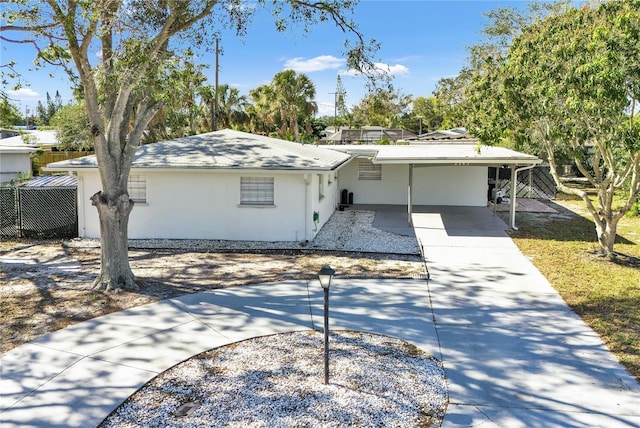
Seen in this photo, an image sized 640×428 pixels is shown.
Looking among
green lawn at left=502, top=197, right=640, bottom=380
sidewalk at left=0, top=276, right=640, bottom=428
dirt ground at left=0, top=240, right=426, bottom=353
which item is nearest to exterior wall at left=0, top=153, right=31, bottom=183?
dirt ground at left=0, top=240, right=426, bottom=353

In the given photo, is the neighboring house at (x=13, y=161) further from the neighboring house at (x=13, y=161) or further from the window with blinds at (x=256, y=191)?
the window with blinds at (x=256, y=191)

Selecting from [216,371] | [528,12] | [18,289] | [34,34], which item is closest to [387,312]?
[216,371]

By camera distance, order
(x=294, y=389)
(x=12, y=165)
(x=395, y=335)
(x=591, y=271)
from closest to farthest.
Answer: (x=294, y=389) < (x=395, y=335) < (x=591, y=271) < (x=12, y=165)

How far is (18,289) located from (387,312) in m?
7.00

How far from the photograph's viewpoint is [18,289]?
9312mm

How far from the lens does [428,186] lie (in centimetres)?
2125

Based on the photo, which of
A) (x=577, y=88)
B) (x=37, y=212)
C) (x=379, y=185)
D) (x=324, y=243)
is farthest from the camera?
(x=379, y=185)

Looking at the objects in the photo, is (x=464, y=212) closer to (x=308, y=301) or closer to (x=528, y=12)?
(x=308, y=301)

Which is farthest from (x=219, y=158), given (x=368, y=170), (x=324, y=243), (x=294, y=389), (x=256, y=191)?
(x=294, y=389)

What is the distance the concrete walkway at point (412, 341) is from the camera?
5.07 metres

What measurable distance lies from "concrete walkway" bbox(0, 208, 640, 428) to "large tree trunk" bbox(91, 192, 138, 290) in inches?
51.8

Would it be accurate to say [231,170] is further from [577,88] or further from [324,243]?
[577,88]

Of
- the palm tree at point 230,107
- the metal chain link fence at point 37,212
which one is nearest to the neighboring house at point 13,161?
the metal chain link fence at point 37,212

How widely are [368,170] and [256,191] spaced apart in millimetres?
8880
